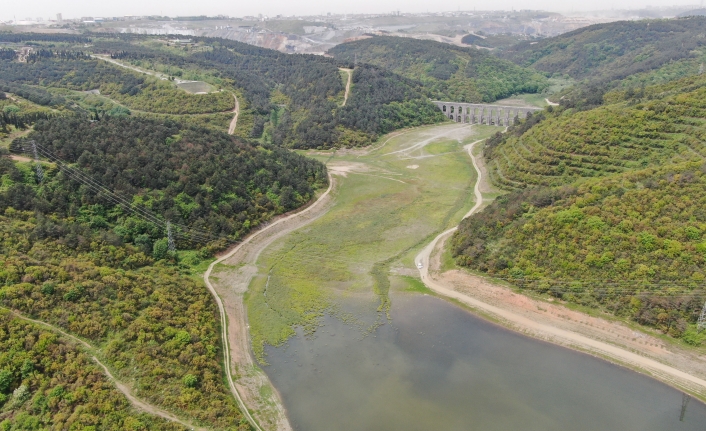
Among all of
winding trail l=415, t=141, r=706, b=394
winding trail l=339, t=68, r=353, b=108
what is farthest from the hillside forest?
winding trail l=415, t=141, r=706, b=394

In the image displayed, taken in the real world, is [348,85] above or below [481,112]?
above

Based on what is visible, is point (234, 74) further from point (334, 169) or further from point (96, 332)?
point (96, 332)

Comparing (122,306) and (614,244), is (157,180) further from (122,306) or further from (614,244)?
(614,244)

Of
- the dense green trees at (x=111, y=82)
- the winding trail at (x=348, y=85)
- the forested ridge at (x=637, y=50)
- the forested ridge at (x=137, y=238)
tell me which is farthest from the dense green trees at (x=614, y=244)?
the forested ridge at (x=637, y=50)

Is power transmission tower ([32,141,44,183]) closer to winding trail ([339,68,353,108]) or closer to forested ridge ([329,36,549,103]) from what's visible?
winding trail ([339,68,353,108])

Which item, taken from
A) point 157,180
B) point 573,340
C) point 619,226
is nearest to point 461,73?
point 619,226

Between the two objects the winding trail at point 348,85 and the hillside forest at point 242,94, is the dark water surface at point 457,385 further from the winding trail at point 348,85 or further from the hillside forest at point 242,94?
the winding trail at point 348,85

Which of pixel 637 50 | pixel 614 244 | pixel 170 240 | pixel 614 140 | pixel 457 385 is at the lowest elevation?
pixel 457 385
